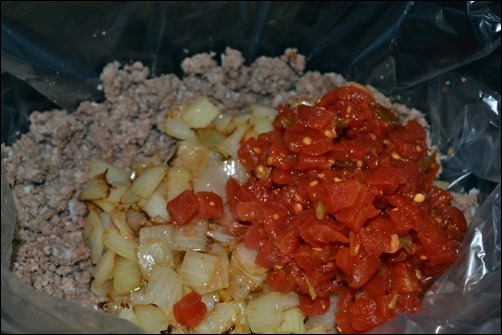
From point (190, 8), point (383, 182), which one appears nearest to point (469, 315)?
point (383, 182)

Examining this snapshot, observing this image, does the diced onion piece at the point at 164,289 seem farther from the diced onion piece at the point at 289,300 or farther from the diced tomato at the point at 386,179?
the diced tomato at the point at 386,179

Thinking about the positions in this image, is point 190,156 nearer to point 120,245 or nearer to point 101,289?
point 120,245

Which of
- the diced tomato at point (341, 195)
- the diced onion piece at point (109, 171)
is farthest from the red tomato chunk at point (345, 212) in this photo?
the diced onion piece at point (109, 171)

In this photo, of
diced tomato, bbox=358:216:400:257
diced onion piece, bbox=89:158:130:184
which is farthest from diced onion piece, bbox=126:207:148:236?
diced tomato, bbox=358:216:400:257

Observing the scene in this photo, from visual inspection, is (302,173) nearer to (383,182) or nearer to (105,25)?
(383,182)

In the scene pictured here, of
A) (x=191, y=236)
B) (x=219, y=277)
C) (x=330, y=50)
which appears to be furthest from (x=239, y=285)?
(x=330, y=50)

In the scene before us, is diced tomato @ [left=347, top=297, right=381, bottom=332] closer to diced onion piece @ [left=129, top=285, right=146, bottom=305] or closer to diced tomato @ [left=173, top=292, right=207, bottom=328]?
diced tomato @ [left=173, top=292, right=207, bottom=328]
